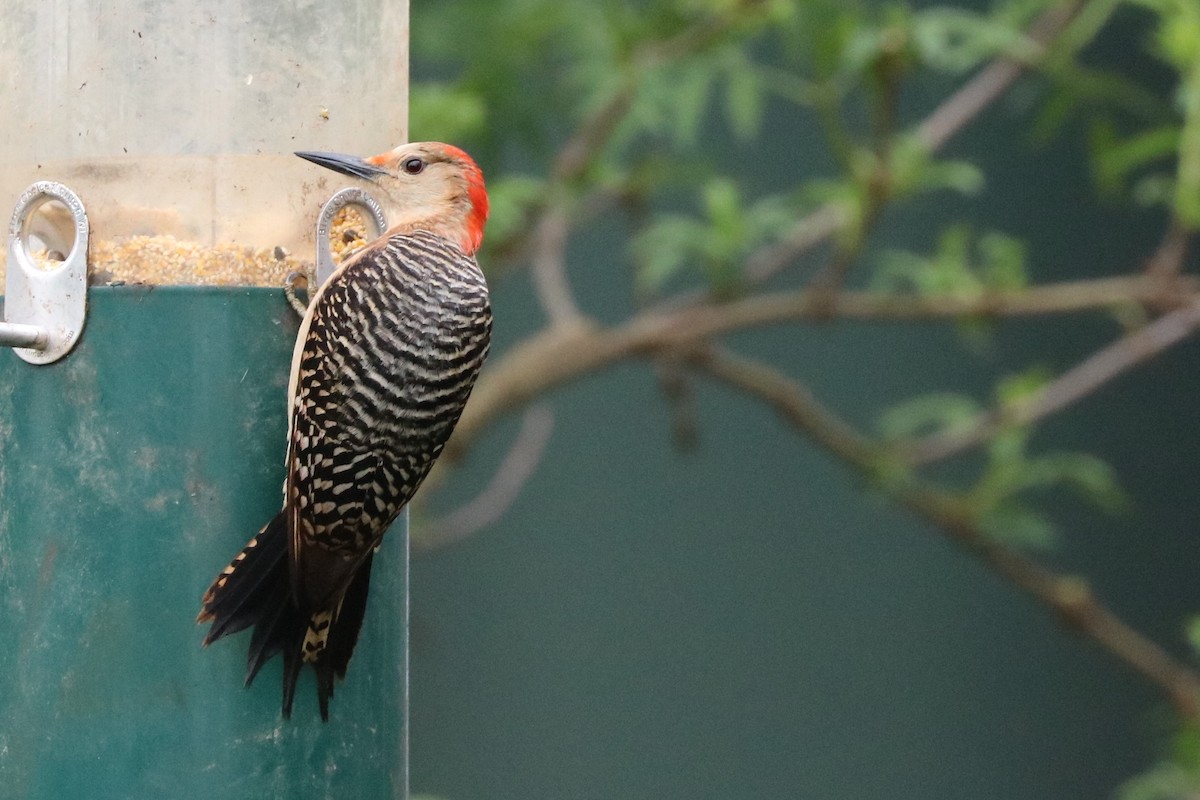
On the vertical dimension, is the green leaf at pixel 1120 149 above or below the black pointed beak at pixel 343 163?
above

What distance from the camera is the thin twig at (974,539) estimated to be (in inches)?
192

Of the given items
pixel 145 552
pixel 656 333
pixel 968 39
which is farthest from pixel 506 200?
pixel 145 552

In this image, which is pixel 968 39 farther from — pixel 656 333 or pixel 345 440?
pixel 345 440

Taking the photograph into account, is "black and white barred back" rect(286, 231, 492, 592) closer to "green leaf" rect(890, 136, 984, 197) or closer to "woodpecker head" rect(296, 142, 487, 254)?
"woodpecker head" rect(296, 142, 487, 254)

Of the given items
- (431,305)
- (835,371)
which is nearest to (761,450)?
(835,371)

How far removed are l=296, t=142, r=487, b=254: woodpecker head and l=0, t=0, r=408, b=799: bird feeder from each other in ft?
0.38

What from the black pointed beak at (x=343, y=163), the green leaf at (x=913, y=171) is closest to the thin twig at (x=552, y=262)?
the green leaf at (x=913, y=171)

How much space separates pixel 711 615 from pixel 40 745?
3889 millimetres

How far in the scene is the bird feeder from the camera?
2510 mm

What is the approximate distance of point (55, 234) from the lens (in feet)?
8.86

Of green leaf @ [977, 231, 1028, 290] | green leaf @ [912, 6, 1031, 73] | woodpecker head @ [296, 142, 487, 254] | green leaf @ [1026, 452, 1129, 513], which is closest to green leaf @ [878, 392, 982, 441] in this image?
green leaf @ [1026, 452, 1129, 513]

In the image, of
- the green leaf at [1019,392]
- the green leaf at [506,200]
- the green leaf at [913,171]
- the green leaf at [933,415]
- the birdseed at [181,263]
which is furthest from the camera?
the green leaf at [933,415]

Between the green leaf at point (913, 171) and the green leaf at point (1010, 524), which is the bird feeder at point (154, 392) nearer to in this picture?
the green leaf at point (913, 171)

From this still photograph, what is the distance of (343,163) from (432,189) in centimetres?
31
